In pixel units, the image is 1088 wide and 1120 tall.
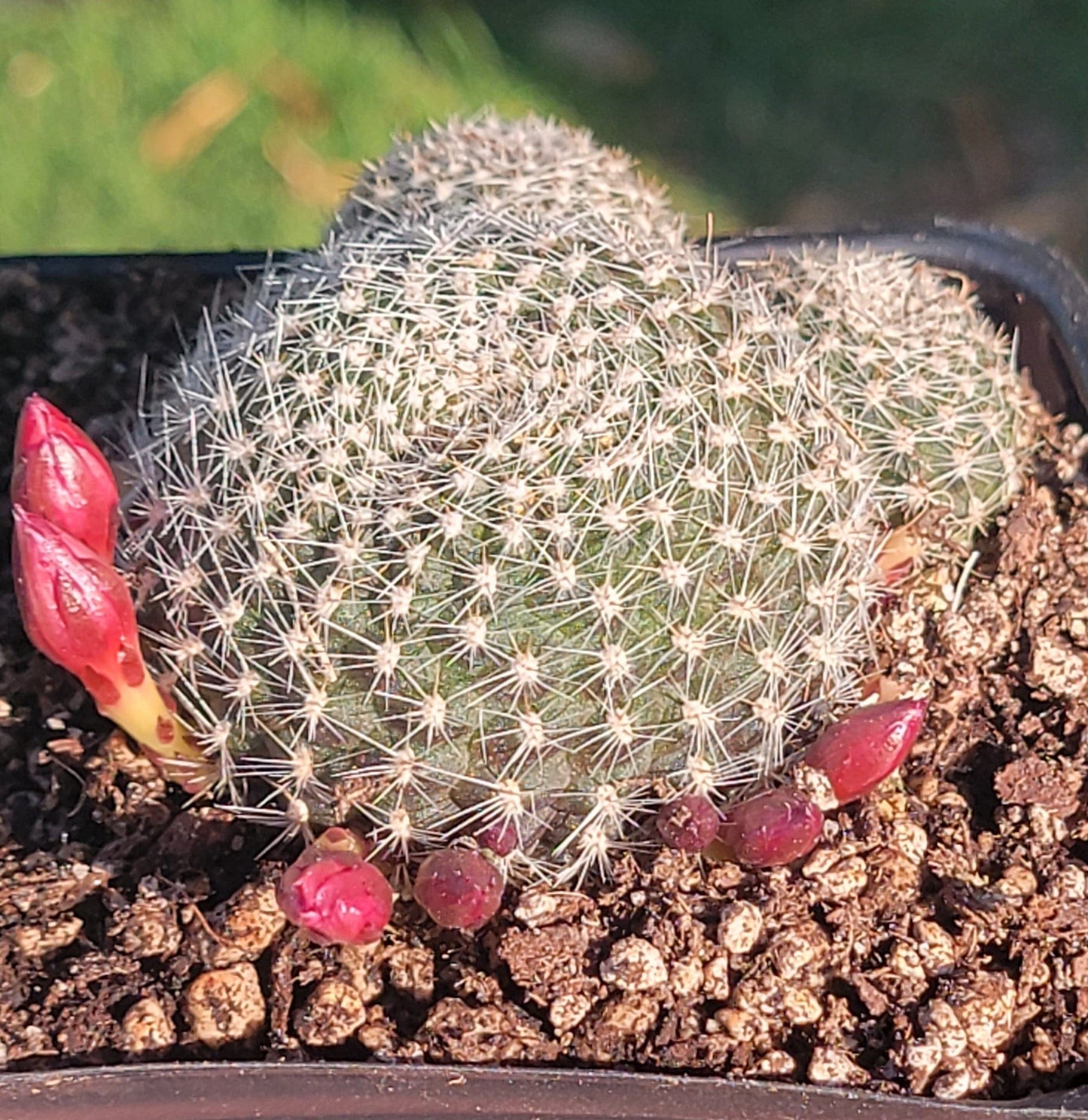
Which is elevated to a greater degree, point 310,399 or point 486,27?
point 486,27

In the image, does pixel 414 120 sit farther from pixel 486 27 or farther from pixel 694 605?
pixel 694 605

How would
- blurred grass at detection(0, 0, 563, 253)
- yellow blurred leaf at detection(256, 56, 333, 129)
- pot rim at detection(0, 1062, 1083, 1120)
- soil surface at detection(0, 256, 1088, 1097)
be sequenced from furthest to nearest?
yellow blurred leaf at detection(256, 56, 333, 129)
blurred grass at detection(0, 0, 563, 253)
soil surface at detection(0, 256, 1088, 1097)
pot rim at detection(0, 1062, 1083, 1120)

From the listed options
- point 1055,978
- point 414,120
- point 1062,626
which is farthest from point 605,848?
point 414,120

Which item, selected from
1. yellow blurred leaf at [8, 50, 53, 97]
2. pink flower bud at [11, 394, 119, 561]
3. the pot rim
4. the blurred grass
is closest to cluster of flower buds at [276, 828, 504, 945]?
the pot rim

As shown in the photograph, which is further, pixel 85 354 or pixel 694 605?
pixel 85 354

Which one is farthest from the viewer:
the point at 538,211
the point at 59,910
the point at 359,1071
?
the point at 538,211

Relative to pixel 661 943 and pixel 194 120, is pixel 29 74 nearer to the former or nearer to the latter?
pixel 194 120

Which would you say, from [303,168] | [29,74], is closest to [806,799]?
[303,168]

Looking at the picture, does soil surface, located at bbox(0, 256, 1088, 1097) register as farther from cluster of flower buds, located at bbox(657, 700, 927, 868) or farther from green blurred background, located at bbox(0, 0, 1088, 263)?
green blurred background, located at bbox(0, 0, 1088, 263)
